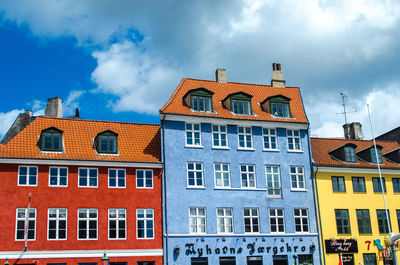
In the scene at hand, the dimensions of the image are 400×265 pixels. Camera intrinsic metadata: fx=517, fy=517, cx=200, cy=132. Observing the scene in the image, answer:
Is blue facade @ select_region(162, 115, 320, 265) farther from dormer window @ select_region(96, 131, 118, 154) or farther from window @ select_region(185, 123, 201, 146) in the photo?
dormer window @ select_region(96, 131, 118, 154)

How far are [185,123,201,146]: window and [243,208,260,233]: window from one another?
6492 millimetres

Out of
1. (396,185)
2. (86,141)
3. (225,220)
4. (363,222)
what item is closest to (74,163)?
(86,141)

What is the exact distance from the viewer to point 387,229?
43.8 meters

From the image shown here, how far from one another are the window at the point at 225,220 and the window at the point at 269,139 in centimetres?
640

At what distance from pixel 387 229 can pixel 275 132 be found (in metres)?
12.7

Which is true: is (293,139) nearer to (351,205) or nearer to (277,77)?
(351,205)

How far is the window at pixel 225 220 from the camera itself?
39375 mm

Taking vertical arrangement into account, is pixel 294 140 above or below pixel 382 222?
above

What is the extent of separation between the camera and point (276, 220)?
1606 inches

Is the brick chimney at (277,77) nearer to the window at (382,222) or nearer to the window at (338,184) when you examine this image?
the window at (338,184)

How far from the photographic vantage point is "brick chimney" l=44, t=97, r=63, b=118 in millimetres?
45906

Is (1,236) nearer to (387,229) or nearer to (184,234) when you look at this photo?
(184,234)

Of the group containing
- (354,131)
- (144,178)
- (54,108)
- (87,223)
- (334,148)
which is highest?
(54,108)

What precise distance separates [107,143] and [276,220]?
570 inches
